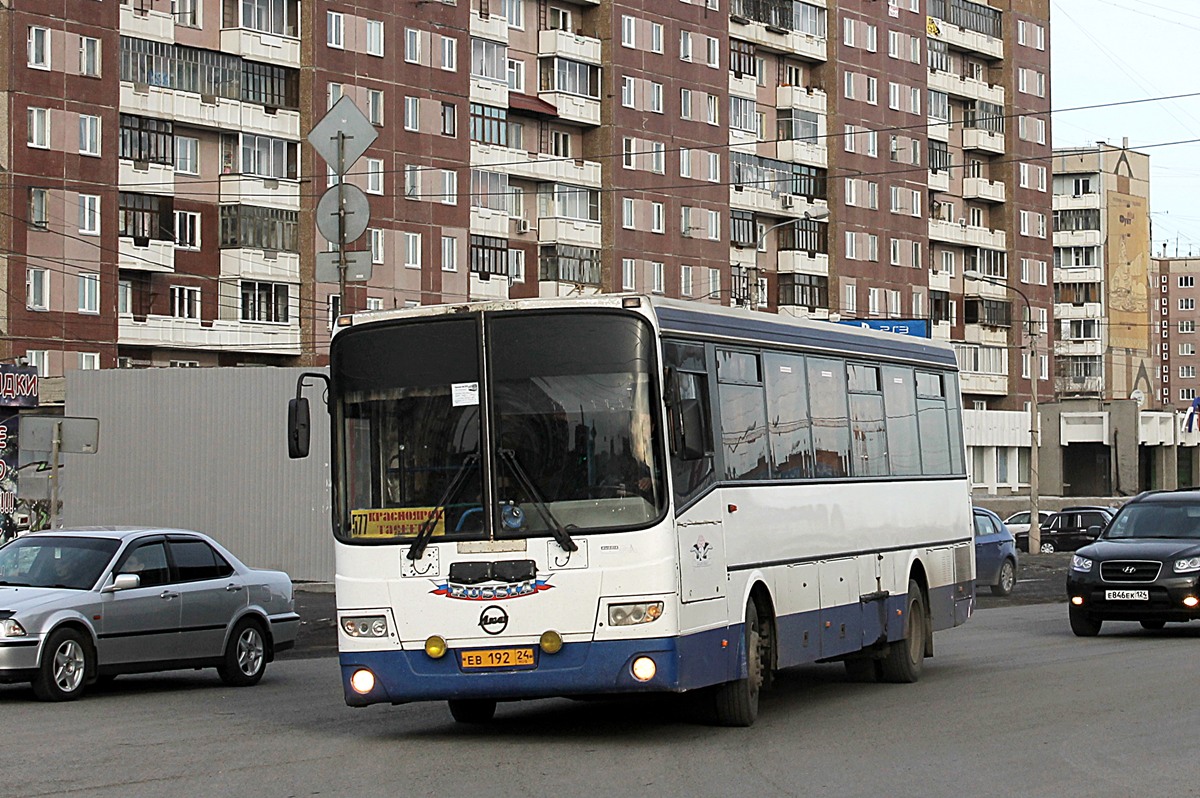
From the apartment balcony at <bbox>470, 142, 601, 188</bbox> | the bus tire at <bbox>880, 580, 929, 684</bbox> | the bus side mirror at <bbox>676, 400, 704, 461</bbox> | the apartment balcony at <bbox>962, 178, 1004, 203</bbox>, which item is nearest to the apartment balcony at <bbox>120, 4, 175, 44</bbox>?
the apartment balcony at <bbox>470, 142, 601, 188</bbox>

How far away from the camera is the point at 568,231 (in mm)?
74188

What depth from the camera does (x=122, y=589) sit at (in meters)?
16.8

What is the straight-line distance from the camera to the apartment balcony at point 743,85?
8250 cm

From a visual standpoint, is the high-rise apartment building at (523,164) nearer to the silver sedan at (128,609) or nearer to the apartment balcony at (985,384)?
the apartment balcony at (985,384)

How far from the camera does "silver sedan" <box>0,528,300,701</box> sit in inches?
627

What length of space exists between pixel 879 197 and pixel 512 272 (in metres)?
24.6

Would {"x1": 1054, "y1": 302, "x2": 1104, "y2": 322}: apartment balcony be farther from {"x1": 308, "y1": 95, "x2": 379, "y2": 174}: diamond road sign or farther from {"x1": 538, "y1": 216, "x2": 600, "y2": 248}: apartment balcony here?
{"x1": 308, "y1": 95, "x2": 379, "y2": 174}: diamond road sign

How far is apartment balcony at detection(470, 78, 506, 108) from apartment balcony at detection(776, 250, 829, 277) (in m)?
18.9

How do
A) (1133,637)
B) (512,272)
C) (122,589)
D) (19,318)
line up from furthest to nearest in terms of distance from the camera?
(512,272), (19,318), (1133,637), (122,589)

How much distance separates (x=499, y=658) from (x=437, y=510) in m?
1.04

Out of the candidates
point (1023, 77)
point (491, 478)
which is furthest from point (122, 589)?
point (1023, 77)

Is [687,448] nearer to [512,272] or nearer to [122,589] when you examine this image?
[122,589]

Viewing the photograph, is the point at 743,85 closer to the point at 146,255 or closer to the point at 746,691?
the point at 146,255

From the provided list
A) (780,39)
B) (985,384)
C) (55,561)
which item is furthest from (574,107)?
(55,561)
